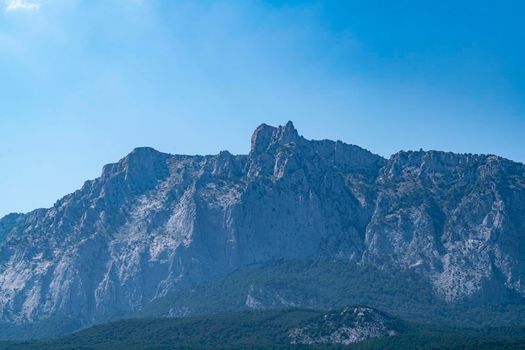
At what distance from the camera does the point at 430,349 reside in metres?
197

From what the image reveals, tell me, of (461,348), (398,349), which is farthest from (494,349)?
(398,349)

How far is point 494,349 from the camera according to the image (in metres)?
189

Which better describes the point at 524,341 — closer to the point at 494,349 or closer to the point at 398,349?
the point at 494,349

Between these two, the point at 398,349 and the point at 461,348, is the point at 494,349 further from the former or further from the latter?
the point at 398,349

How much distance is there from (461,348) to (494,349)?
6239mm

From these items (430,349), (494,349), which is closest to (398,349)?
(430,349)

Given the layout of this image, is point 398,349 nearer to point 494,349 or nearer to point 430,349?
point 430,349

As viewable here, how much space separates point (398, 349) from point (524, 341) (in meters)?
24.1

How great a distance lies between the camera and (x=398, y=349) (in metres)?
200

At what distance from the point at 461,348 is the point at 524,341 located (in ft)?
40.8

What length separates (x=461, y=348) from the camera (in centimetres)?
19212

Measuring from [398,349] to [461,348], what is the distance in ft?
44.0
